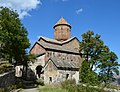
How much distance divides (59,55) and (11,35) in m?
22.2

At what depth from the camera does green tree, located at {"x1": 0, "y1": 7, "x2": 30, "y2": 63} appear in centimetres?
2967

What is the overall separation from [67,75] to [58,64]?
3.02m

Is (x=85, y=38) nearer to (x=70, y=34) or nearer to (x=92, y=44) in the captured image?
(x=92, y=44)

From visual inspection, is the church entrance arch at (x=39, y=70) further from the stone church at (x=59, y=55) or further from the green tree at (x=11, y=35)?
the green tree at (x=11, y=35)

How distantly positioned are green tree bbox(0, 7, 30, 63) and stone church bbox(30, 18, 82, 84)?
1121 cm

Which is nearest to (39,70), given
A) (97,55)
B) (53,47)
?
(53,47)

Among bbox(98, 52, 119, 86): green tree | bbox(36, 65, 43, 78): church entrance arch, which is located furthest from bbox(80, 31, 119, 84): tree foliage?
bbox(36, 65, 43, 78): church entrance arch

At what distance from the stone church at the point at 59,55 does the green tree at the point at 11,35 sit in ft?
36.8

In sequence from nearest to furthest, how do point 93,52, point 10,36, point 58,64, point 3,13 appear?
point 10,36
point 3,13
point 58,64
point 93,52

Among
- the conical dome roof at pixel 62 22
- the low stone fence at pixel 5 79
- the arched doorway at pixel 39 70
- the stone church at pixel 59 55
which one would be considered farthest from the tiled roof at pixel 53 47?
the low stone fence at pixel 5 79

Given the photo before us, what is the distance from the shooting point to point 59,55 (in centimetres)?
5044

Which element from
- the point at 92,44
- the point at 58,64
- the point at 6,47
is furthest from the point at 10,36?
the point at 92,44

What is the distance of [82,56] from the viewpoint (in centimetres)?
5597

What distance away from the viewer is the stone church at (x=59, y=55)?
141 ft
